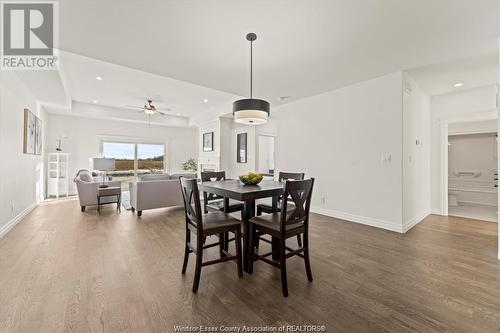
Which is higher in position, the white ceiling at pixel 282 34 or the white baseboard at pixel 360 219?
the white ceiling at pixel 282 34

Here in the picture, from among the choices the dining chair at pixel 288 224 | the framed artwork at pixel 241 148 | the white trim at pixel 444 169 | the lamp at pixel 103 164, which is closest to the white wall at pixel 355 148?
the white trim at pixel 444 169

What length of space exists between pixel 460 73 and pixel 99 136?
30.5 ft

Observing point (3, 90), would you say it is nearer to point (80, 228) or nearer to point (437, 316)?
point (80, 228)

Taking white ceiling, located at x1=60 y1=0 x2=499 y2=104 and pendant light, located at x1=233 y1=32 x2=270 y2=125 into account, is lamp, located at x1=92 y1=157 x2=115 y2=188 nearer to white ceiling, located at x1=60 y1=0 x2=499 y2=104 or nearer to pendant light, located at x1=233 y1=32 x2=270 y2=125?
white ceiling, located at x1=60 y1=0 x2=499 y2=104

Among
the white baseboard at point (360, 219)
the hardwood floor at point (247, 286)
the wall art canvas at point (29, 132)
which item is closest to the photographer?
the hardwood floor at point (247, 286)

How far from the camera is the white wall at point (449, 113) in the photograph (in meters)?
3.92

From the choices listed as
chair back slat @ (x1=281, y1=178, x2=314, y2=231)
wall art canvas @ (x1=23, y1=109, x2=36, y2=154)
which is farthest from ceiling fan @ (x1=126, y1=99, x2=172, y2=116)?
chair back slat @ (x1=281, y1=178, x2=314, y2=231)

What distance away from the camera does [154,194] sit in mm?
4445

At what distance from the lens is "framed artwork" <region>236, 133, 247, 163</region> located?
22.9 feet

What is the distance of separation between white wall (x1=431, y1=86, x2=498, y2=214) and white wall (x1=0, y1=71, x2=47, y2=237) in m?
7.58

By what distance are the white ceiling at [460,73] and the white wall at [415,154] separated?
6.3 inches

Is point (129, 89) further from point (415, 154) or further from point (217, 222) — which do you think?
point (415, 154)

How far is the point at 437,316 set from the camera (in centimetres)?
158

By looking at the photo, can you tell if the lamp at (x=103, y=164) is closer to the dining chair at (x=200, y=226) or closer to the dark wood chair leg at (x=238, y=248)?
the dining chair at (x=200, y=226)
